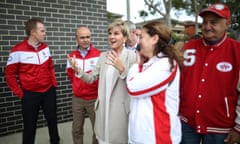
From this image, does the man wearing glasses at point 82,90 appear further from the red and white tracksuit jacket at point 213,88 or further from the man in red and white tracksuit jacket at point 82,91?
the red and white tracksuit jacket at point 213,88

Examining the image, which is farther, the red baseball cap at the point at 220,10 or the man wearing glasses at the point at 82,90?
the man wearing glasses at the point at 82,90

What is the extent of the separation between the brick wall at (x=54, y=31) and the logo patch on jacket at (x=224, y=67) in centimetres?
365

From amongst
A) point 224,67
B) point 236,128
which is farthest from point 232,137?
point 224,67

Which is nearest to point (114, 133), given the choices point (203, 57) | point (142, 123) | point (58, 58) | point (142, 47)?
point (142, 123)

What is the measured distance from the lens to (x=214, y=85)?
84.5 inches

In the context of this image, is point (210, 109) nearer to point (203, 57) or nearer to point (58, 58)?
point (203, 57)

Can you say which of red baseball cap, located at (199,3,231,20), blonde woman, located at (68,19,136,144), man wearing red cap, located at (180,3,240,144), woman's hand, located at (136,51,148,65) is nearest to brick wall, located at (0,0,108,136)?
blonde woman, located at (68,19,136,144)

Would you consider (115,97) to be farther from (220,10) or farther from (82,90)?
(82,90)

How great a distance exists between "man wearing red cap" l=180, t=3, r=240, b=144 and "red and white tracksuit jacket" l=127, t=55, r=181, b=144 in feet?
0.91

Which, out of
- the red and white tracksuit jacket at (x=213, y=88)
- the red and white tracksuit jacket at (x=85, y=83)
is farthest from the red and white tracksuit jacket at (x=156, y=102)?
the red and white tracksuit jacket at (x=85, y=83)

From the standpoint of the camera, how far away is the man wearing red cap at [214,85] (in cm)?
211

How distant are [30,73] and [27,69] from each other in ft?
0.23

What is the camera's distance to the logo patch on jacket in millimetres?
2102

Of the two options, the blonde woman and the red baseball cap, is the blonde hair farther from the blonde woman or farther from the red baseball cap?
the red baseball cap
